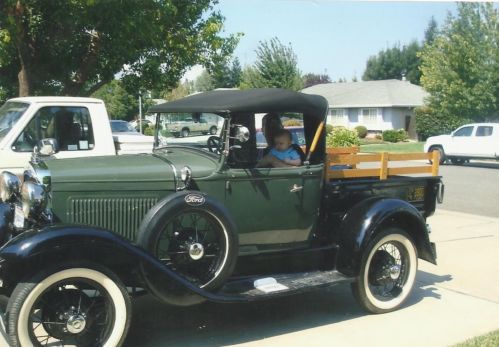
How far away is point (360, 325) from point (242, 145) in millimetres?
1789

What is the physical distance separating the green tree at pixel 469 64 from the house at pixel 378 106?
10.3 m

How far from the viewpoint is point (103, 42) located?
12094mm

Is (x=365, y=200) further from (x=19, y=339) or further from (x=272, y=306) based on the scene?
(x=19, y=339)

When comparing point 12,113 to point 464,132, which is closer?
point 12,113

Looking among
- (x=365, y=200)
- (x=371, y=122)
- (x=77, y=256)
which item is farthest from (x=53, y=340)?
(x=371, y=122)

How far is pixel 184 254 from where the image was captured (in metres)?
4.21

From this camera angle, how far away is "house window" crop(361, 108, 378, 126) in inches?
1762

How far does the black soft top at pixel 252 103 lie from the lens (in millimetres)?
4531

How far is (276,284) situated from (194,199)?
102cm

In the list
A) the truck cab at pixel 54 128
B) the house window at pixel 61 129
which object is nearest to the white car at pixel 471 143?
the truck cab at pixel 54 128

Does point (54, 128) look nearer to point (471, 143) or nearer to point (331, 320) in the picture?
point (331, 320)

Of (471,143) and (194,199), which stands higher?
(194,199)

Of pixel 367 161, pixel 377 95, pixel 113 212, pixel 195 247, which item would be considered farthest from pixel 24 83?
pixel 377 95

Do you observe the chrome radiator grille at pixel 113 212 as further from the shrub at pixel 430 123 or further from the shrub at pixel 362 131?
the shrub at pixel 362 131
